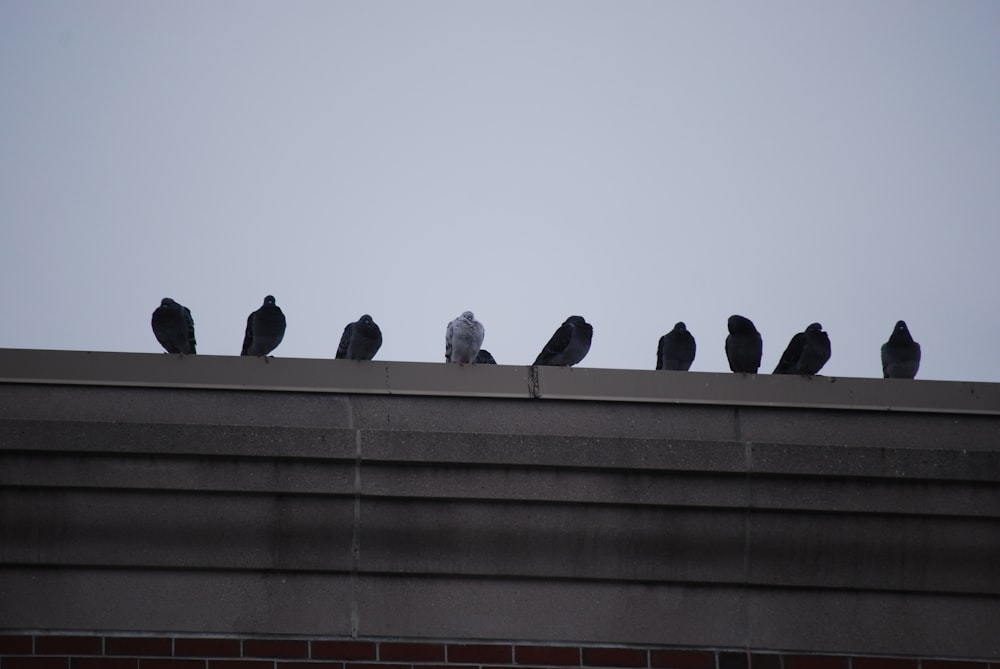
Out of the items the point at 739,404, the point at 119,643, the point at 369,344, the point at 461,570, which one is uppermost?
the point at 369,344

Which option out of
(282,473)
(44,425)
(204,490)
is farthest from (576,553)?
(44,425)

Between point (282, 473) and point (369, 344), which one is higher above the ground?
point (369, 344)

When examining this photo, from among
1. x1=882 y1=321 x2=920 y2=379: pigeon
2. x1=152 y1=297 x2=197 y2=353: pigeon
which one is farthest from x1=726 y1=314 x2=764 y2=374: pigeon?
x1=152 y1=297 x2=197 y2=353: pigeon

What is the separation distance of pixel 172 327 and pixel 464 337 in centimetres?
210

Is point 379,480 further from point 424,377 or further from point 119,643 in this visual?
point 119,643

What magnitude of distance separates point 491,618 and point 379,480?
729 millimetres

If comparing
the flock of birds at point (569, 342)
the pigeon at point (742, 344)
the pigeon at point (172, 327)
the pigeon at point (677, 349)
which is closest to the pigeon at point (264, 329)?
the flock of birds at point (569, 342)

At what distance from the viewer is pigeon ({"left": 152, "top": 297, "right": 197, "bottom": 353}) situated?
328 inches

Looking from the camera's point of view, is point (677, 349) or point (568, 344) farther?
point (677, 349)

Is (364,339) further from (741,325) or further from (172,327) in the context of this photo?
(741,325)

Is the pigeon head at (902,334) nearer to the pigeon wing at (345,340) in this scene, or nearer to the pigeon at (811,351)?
the pigeon at (811,351)

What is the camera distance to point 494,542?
15.7 ft

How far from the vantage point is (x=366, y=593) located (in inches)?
187

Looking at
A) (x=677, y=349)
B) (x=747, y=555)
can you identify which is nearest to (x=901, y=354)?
(x=677, y=349)
